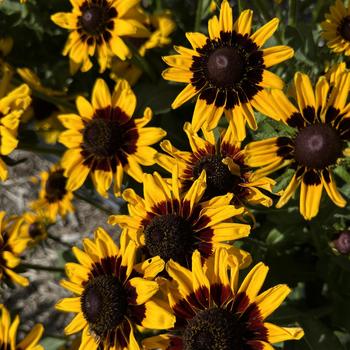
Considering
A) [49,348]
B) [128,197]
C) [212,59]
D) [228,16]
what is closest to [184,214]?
[128,197]

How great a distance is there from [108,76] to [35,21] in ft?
1.31

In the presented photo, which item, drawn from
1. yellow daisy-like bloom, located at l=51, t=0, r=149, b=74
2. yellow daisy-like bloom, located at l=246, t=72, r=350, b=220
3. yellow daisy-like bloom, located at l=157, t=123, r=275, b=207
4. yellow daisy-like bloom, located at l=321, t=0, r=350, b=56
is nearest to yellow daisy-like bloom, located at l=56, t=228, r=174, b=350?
yellow daisy-like bloom, located at l=157, t=123, r=275, b=207

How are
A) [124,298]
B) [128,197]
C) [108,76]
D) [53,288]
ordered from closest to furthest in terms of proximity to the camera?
1. [124,298]
2. [128,197]
3. [108,76]
4. [53,288]

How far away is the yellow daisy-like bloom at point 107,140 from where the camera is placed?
1621mm

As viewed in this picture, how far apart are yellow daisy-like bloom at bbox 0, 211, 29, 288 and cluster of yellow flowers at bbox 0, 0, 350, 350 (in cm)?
15

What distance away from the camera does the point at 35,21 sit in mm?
2291

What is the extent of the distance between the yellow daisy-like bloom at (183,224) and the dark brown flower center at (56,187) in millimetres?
1088

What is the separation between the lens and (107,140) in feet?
5.37

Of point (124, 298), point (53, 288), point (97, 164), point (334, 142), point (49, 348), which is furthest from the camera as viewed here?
point (53, 288)

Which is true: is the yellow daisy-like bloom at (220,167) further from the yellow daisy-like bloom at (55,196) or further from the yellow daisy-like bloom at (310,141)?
the yellow daisy-like bloom at (55,196)

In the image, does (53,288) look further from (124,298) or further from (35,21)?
(124,298)

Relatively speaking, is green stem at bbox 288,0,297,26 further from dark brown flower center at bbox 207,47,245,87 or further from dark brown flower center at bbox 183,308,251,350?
dark brown flower center at bbox 183,308,251,350

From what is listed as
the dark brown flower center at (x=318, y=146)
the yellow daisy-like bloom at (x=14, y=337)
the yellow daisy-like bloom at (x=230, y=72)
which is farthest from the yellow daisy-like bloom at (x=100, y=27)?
the yellow daisy-like bloom at (x=14, y=337)

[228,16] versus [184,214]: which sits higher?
[228,16]
